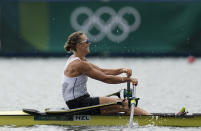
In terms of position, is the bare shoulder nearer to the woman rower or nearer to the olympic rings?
the woman rower

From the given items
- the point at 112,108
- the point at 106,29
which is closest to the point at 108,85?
the point at 106,29

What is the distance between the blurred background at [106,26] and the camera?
2408 cm

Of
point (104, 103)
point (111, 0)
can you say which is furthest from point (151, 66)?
point (104, 103)

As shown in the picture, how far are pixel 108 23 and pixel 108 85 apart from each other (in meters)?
6.93

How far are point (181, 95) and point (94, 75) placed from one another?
5608mm

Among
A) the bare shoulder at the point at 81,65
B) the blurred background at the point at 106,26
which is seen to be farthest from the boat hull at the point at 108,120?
the blurred background at the point at 106,26

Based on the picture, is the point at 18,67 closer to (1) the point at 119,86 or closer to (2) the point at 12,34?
(2) the point at 12,34

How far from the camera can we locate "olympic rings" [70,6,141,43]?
24.1 m

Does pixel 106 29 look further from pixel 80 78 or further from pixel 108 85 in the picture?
pixel 80 78

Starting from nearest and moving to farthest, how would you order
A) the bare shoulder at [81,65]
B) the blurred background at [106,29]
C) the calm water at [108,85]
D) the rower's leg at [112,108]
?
the bare shoulder at [81,65] < the rower's leg at [112,108] < the calm water at [108,85] < the blurred background at [106,29]

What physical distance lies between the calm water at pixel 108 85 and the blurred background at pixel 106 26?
56cm

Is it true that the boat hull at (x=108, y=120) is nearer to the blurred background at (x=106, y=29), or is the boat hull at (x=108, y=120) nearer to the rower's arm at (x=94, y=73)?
the rower's arm at (x=94, y=73)

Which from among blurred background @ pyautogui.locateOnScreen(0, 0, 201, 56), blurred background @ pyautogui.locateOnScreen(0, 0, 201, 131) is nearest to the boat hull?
blurred background @ pyautogui.locateOnScreen(0, 0, 201, 131)

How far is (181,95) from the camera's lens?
15086mm
